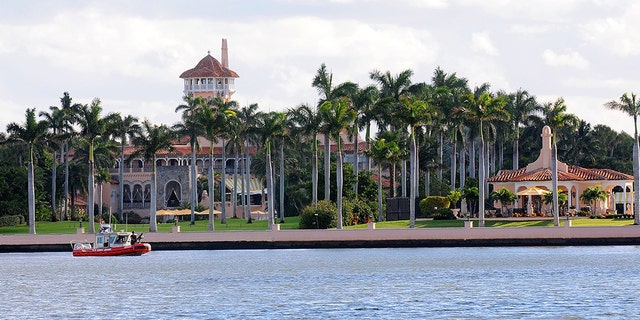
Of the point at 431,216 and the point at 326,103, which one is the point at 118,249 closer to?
the point at 326,103

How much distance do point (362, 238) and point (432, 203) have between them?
54.1ft

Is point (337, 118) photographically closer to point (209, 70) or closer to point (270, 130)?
point (270, 130)

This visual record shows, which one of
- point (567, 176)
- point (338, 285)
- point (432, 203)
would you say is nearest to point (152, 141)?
point (432, 203)

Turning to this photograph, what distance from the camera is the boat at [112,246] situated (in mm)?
89125

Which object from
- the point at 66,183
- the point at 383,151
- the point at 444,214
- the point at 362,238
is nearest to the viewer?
the point at 362,238

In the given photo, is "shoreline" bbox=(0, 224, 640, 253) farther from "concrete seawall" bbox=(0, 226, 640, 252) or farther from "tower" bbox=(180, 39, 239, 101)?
"tower" bbox=(180, 39, 239, 101)

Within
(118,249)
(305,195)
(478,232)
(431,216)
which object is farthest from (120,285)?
(305,195)

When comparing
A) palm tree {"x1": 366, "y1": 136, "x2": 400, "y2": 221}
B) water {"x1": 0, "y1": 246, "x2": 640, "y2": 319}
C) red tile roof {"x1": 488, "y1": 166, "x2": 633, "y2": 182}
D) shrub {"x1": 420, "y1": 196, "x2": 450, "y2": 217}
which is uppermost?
palm tree {"x1": 366, "y1": 136, "x2": 400, "y2": 221}

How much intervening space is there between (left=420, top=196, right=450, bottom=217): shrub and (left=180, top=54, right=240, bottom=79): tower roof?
→ 85.6 metres

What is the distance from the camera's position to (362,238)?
92.9 metres

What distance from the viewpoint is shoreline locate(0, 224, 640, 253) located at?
8862 centimetres

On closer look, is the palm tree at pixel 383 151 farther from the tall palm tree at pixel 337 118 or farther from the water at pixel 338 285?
the water at pixel 338 285

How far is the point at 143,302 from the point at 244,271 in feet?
56.1

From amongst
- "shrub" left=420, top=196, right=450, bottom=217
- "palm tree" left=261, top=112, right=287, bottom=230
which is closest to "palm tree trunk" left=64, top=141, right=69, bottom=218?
"palm tree" left=261, top=112, right=287, bottom=230
